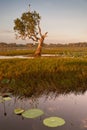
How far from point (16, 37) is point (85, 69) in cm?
2197

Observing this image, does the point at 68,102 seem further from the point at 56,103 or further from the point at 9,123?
the point at 9,123

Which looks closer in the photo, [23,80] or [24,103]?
[24,103]

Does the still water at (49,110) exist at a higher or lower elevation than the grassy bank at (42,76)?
lower

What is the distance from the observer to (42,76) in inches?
651

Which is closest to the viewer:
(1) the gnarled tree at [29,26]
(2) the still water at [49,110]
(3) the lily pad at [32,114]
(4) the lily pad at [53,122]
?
(4) the lily pad at [53,122]

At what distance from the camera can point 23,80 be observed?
1520 cm

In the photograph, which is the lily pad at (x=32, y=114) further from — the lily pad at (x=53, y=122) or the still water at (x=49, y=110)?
the lily pad at (x=53, y=122)

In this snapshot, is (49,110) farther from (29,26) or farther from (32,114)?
(29,26)

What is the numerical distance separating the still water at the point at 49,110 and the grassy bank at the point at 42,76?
1.27m

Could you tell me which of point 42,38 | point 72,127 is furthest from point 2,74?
point 42,38

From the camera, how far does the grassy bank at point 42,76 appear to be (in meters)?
13.1

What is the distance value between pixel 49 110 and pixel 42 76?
24.0 feet

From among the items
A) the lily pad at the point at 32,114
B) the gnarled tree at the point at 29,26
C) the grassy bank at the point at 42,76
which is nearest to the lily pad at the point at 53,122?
the lily pad at the point at 32,114

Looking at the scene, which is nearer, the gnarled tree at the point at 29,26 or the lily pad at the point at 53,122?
the lily pad at the point at 53,122
